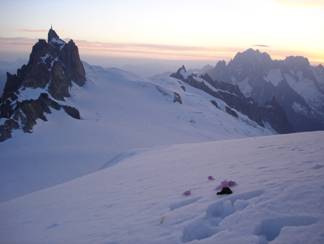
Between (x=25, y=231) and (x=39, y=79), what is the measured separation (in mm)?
85811

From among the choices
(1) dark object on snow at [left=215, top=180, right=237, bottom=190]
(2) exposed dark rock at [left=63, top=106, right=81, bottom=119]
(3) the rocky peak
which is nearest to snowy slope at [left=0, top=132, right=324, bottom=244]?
(1) dark object on snow at [left=215, top=180, right=237, bottom=190]

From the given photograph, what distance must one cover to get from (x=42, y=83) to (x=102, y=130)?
85.1ft

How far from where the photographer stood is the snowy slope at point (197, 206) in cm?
753

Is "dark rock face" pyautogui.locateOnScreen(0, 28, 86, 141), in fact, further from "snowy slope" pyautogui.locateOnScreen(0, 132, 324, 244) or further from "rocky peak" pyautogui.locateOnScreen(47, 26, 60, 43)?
"snowy slope" pyautogui.locateOnScreen(0, 132, 324, 244)

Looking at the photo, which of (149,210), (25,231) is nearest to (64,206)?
(25,231)

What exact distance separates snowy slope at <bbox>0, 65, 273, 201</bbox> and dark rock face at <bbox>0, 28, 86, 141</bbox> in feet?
6.39

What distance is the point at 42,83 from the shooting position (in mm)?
92375

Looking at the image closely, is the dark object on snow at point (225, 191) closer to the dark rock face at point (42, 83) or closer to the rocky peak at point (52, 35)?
the dark rock face at point (42, 83)

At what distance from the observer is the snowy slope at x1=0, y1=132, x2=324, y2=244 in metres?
7.53

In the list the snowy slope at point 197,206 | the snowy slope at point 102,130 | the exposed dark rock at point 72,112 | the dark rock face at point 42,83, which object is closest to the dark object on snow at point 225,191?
the snowy slope at point 197,206

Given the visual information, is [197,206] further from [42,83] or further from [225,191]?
[42,83]

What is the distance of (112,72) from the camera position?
13712 cm

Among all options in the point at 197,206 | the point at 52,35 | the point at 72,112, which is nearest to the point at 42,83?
the point at 72,112

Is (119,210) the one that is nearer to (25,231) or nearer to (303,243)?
(25,231)
